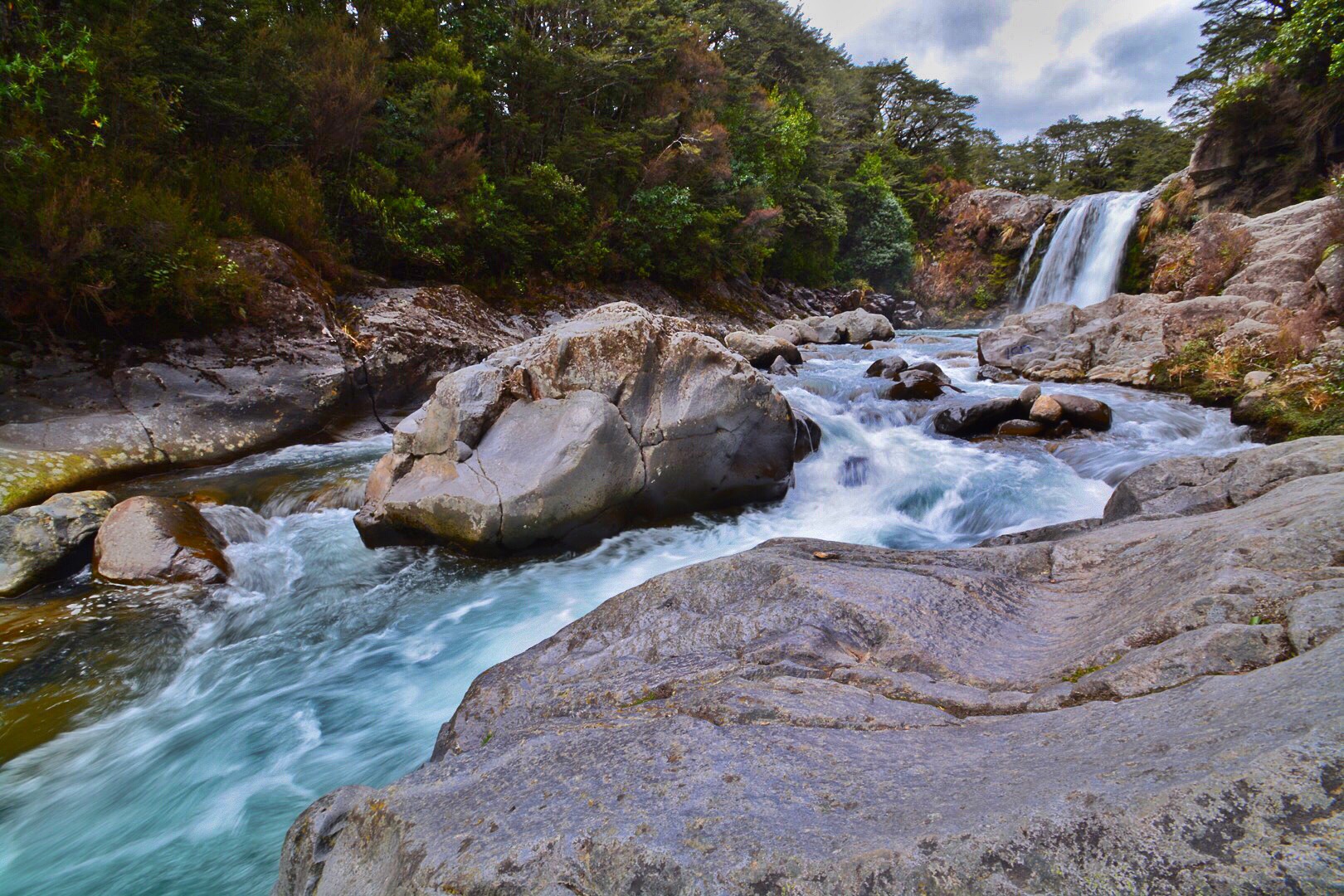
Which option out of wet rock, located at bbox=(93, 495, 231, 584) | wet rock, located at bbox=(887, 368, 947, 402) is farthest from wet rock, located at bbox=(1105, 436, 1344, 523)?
wet rock, located at bbox=(93, 495, 231, 584)

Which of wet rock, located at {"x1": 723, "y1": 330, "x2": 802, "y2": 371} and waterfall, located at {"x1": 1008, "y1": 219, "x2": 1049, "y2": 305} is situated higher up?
waterfall, located at {"x1": 1008, "y1": 219, "x2": 1049, "y2": 305}

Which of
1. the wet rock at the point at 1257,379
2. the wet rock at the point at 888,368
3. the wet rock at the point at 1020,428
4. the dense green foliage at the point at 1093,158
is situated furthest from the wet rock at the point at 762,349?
the dense green foliage at the point at 1093,158

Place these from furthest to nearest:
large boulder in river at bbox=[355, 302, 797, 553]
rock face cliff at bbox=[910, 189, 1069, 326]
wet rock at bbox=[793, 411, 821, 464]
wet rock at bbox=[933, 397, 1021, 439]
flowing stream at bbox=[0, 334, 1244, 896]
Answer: rock face cliff at bbox=[910, 189, 1069, 326], wet rock at bbox=[933, 397, 1021, 439], wet rock at bbox=[793, 411, 821, 464], large boulder in river at bbox=[355, 302, 797, 553], flowing stream at bbox=[0, 334, 1244, 896]

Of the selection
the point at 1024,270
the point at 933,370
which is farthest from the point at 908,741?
the point at 1024,270

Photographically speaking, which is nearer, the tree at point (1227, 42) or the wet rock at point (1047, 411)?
the wet rock at point (1047, 411)

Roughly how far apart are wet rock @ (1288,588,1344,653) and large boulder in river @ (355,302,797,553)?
4705mm

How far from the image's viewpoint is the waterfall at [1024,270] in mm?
28453

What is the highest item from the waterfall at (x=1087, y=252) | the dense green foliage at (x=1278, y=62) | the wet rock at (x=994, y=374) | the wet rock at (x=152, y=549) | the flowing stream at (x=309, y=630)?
the dense green foliage at (x=1278, y=62)

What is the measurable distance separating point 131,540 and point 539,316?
412 inches

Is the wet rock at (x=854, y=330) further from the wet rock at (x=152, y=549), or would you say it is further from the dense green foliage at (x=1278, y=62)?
the wet rock at (x=152, y=549)

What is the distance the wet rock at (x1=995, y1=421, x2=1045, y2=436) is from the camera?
8953 mm

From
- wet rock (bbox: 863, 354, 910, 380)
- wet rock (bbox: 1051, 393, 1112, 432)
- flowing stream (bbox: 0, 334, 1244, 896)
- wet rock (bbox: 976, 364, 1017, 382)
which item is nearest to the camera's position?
flowing stream (bbox: 0, 334, 1244, 896)

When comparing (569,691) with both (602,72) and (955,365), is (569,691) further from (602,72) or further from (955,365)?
(602,72)

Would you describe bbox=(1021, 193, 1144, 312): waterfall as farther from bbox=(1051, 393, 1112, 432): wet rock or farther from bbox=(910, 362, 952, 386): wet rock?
bbox=(1051, 393, 1112, 432): wet rock
